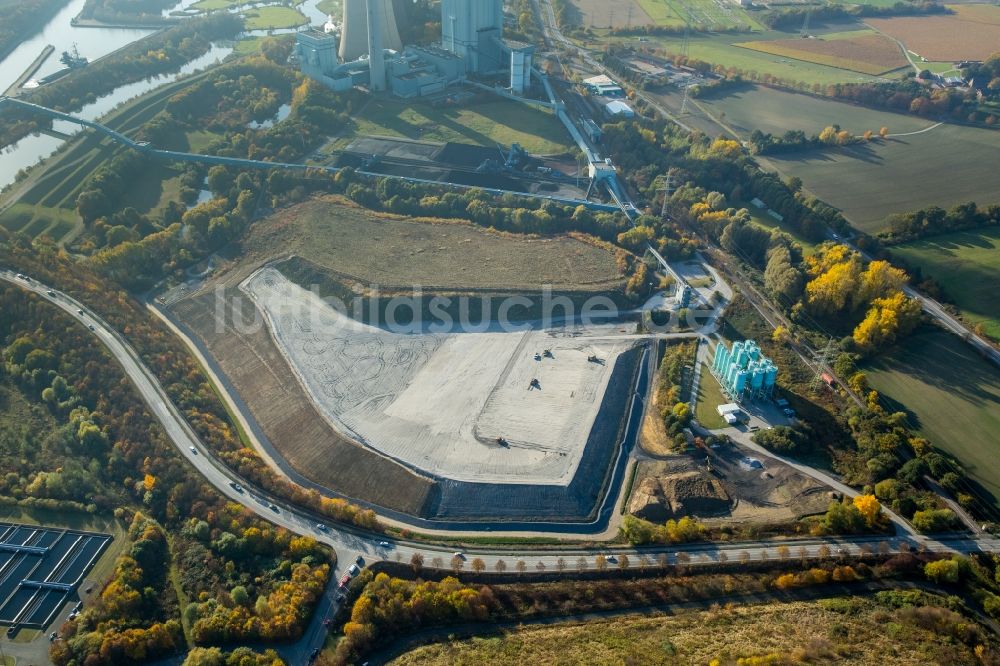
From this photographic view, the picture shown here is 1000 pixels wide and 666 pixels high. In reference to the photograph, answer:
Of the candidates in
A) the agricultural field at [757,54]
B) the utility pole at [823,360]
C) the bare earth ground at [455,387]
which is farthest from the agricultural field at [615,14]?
the utility pole at [823,360]

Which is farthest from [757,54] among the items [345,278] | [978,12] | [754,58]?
[345,278]

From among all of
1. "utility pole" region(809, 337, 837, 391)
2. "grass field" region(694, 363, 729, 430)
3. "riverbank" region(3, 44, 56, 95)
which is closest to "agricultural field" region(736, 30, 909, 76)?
"utility pole" region(809, 337, 837, 391)

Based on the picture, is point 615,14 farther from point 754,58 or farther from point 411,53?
point 411,53

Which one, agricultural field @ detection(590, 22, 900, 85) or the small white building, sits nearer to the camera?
the small white building

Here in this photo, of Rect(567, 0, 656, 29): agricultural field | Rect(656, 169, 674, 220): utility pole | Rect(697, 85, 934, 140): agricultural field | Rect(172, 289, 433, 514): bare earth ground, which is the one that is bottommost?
Rect(172, 289, 433, 514): bare earth ground

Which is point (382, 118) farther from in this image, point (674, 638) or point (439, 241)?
point (674, 638)

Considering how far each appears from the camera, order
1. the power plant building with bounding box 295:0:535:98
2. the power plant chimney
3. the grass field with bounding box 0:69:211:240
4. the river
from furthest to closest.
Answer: the power plant building with bounding box 295:0:535:98 < the power plant chimney < the river < the grass field with bounding box 0:69:211:240

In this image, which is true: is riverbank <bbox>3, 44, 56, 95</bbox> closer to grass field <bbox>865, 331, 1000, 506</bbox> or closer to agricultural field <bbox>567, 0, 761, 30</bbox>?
agricultural field <bbox>567, 0, 761, 30</bbox>
